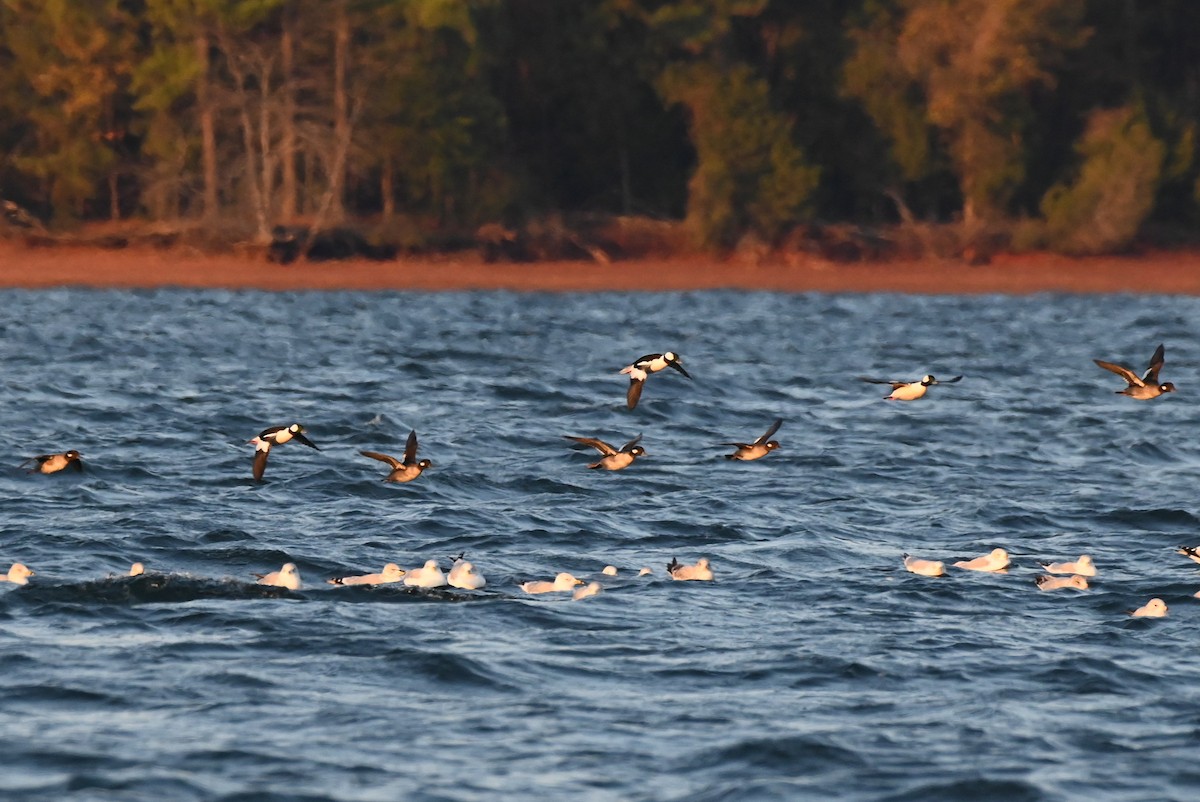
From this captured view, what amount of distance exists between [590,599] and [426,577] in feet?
4.87

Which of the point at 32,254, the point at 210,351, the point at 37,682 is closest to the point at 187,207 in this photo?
the point at 32,254

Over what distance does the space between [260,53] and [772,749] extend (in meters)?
55.8

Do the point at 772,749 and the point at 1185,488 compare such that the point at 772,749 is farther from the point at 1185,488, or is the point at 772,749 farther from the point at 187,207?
the point at 187,207

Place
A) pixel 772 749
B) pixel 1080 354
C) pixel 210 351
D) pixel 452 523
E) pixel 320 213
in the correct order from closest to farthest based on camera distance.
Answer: pixel 772 749 < pixel 452 523 < pixel 210 351 < pixel 1080 354 < pixel 320 213

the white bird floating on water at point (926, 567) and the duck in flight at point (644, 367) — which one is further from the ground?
the duck in flight at point (644, 367)

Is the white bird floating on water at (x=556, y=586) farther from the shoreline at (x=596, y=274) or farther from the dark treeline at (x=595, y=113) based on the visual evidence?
the dark treeline at (x=595, y=113)

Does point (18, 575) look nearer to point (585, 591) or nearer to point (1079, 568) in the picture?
point (585, 591)

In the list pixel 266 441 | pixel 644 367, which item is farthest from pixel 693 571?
pixel 266 441

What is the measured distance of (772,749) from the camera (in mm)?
13492

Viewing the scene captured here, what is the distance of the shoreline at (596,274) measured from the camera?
64.4 m

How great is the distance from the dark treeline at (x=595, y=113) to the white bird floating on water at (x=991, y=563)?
47.8m

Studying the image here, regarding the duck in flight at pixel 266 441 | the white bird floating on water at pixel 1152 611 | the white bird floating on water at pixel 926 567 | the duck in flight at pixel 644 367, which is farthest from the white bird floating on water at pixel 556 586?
the white bird floating on water at pixel 1152 611

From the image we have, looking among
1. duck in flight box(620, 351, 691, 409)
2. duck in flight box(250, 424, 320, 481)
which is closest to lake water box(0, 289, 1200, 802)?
duck in flight box(250, 424, 320, 481)

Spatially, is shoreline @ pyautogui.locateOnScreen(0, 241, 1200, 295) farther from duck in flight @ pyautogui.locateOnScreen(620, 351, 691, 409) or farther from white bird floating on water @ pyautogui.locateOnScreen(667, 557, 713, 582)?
white bird floating on water @ pyautogui.locateOnScreen(667, 557, 713, 582)
